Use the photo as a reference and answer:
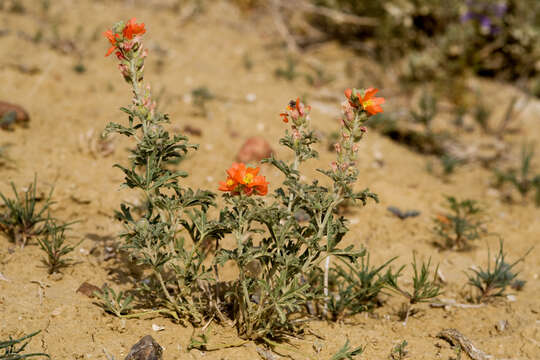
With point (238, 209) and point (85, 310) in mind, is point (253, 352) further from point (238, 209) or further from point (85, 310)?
point (85, 310)

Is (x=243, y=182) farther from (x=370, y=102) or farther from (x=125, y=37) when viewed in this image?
(x=125, y=37)

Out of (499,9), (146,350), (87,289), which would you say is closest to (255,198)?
(146,350)

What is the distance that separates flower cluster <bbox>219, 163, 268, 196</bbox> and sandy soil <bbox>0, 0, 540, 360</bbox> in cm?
81

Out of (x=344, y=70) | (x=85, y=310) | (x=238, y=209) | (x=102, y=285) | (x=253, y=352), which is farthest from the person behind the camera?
(x=344, y=70)

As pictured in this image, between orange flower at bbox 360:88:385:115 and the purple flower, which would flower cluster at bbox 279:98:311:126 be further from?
the purple flower

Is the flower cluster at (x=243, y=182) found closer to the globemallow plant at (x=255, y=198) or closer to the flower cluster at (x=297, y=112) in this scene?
the globemallow plant at (x=255, y=198)

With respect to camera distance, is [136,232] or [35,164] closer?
[136,232]

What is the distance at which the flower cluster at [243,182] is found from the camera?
6.93 ft

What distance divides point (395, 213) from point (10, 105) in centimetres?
334

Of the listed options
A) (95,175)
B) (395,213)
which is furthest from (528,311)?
(95,175)

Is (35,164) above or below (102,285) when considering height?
above

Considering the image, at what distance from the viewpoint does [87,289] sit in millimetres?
2709

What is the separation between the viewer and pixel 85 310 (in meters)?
2.56

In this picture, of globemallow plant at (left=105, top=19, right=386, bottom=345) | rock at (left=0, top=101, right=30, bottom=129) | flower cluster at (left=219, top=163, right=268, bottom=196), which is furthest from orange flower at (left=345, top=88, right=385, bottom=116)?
rock at (left=0, top=101, right=30, bottom=129)
